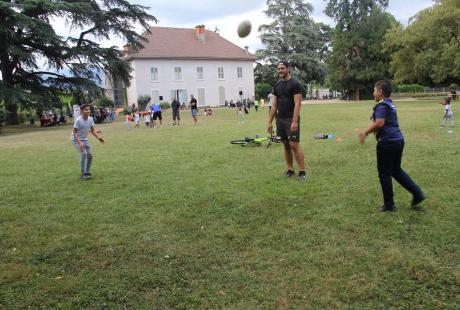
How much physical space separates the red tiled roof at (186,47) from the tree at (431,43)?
69.0 feet

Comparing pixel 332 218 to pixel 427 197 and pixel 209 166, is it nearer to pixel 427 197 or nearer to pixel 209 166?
pixel 427 197

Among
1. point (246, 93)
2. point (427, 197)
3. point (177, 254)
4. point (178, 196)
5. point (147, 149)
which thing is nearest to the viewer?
point (177, 254)

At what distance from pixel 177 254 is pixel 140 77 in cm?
4659

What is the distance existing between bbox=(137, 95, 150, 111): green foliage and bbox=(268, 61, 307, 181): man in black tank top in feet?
139

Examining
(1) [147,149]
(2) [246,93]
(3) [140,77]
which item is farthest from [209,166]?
(2) [246,93]

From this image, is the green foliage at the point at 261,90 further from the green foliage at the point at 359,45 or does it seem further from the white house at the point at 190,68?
the green foliage at the point at 359,45

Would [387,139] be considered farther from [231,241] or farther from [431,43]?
[431,43]

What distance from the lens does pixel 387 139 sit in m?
4.91

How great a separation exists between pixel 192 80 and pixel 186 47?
4.17 meters

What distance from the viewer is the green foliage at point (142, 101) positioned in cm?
4773

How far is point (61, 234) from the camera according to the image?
4.93 metres

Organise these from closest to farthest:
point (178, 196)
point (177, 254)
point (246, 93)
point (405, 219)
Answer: point (177, 254) < point (405, 219) < point (178, 196) < point (246, 93)

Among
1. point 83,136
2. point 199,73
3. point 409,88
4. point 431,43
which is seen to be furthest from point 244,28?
point 409,88

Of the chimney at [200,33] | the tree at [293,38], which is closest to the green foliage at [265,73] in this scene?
the tree at [293,38]
